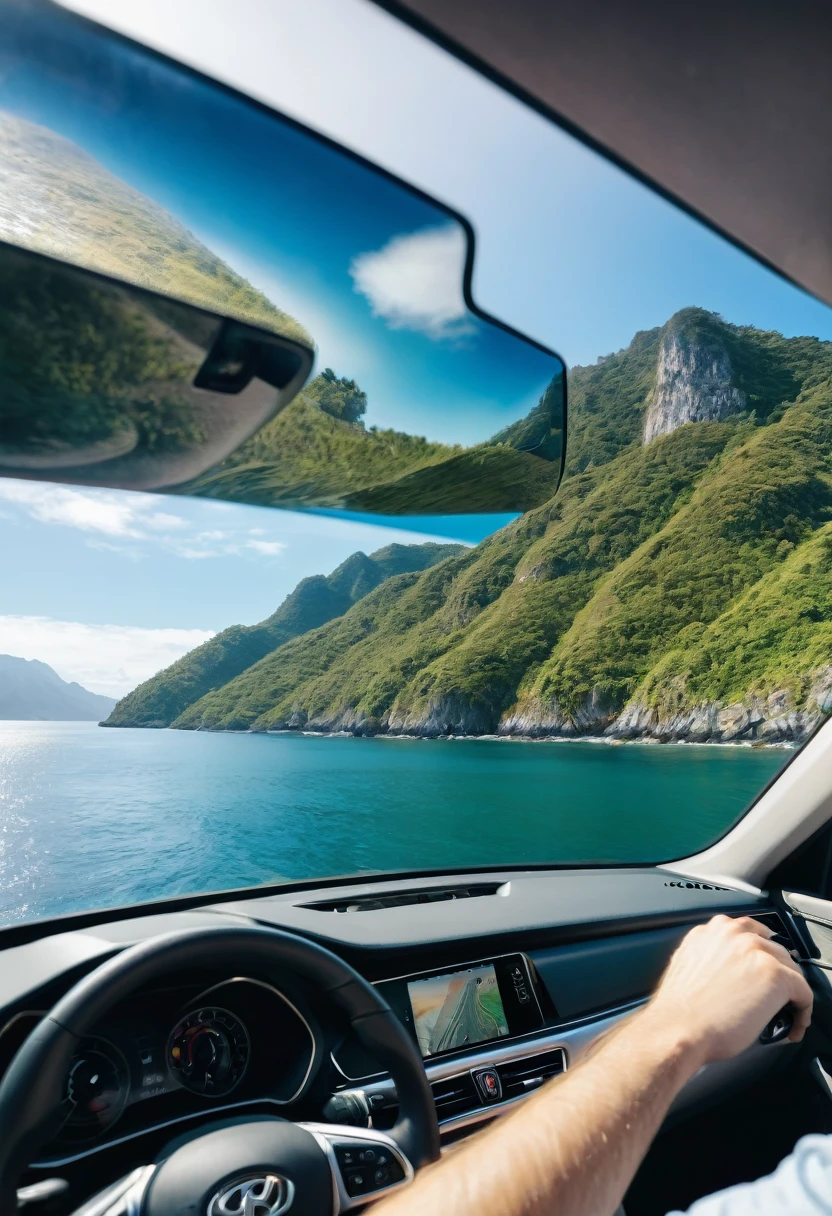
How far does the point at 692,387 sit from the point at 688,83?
91.5 ft

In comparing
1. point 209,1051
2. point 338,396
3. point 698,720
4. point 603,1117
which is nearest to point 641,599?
point 698,720

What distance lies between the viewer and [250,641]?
9078 millimetres

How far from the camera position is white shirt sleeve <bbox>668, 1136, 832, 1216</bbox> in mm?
1107

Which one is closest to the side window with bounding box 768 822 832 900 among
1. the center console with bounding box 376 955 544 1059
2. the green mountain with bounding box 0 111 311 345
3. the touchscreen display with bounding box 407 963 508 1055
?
the center console with bounding box 376 955 544 1059

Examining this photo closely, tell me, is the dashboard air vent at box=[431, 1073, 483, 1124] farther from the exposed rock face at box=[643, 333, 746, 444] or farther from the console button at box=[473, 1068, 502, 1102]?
the exposed rock face at box=[643, 333, 746, 444]

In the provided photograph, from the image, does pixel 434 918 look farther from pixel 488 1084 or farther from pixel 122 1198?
pixel 122 1198

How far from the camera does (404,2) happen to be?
109 cm

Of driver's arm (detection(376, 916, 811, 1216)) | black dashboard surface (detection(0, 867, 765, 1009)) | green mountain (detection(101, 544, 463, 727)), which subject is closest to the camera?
driver's arm (detection(376, 916, 811, 1216))

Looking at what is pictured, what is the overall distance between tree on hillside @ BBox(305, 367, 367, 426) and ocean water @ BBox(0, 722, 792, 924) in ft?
5.00

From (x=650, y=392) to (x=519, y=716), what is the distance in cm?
983

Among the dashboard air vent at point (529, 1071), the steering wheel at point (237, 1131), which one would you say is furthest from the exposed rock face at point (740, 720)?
the steering wheel at point (237, 1131)

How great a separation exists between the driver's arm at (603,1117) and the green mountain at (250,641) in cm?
324

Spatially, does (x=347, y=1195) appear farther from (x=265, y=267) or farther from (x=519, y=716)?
(x=519, y=716)

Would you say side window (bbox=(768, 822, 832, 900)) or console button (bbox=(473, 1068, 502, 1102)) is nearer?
console button (bbox=(473, 1068, 502, 1102))
